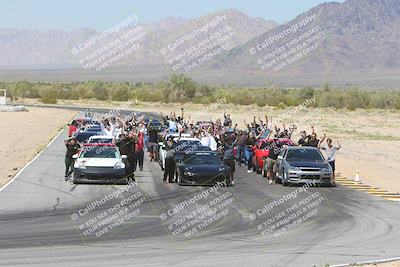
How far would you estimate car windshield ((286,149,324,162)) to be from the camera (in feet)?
91.8

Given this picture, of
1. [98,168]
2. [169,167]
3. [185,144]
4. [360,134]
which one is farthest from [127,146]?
[360,134]

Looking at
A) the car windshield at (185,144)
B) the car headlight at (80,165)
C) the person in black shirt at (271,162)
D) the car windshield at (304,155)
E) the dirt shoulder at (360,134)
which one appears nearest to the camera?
the car headlight at (80,165)

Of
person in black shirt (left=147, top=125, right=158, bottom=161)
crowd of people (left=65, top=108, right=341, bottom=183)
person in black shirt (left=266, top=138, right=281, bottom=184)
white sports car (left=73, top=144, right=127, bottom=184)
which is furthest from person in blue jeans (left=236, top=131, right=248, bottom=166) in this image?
white sports car (left=73, top=144, right=127, bottom=184)

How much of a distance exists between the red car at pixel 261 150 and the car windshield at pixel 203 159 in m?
A: 3.66

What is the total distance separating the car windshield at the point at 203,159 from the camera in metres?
27.8

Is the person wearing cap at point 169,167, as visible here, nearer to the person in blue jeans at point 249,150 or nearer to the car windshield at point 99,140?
the car windshield at point 99,140

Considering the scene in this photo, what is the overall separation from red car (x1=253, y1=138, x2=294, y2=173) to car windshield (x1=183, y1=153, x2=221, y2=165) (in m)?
3.66

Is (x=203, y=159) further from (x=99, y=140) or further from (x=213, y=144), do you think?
(x=99, y=140)

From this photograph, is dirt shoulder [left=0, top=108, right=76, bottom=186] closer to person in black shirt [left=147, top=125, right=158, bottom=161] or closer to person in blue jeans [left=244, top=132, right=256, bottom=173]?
person in black shirt [left=147, top=125, right=158, bottom=161]

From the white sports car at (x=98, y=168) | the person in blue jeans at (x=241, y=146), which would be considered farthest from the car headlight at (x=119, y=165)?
the person in blue jeans at (x=241, y=146)

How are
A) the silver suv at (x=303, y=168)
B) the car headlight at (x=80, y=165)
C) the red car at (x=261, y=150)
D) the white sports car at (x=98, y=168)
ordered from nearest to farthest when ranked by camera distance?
the white sports car at (x=98, y=168) → the car headlight at (x=80, y=165) → the silver suv at (x=303, y=168) → the red car at (x=261, y=150)

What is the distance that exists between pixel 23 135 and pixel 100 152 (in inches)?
→ 1161

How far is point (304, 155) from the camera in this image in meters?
28.2

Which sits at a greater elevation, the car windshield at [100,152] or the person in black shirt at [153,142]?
the car windshield at [100,152]
